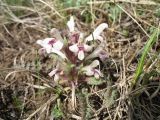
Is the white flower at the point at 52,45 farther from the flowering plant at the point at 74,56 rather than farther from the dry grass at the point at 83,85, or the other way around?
the dry grass at the point at 83,85

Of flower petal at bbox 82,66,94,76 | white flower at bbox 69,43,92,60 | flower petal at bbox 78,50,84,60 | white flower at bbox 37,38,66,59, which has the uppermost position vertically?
white flower at bbox 37,38,66,59

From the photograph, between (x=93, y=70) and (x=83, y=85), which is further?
(x=83, y=85)

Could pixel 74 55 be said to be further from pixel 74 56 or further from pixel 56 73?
pixel 56 73

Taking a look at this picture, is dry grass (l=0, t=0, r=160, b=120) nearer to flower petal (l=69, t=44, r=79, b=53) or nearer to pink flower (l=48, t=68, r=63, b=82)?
pink flower (l=48, t=68, r=63, b=82)

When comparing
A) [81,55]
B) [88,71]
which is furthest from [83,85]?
[81,55]

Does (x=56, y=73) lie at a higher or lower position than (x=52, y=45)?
lower

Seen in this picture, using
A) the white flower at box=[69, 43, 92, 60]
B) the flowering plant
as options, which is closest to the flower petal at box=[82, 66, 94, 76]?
the flowering plant

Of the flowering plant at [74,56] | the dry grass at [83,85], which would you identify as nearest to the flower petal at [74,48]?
the flowering plant at [74,56]

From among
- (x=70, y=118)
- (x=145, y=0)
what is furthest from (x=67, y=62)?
(x=145, y=0)
